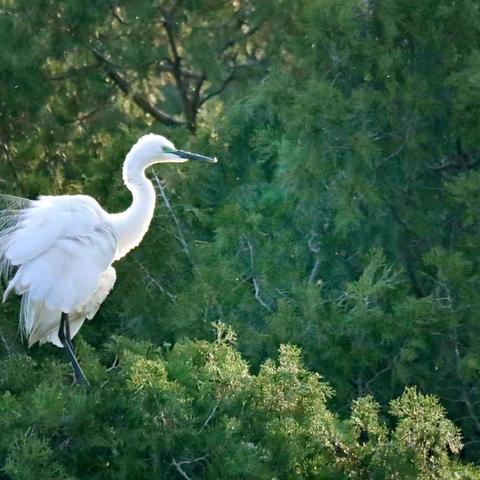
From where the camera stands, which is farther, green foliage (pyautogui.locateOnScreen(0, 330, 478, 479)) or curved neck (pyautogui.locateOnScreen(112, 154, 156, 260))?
curved neck (pyautogui.locateOnScreen(112, 154, 156, 260))

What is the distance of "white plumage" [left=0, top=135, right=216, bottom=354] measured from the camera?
670 cm

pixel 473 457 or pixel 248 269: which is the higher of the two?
pixel 248 269

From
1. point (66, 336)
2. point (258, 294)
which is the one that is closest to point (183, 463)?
point (66, 336)

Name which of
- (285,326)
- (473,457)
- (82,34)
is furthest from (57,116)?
(473,457)

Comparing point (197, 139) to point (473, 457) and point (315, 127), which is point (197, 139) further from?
point (473, 457)

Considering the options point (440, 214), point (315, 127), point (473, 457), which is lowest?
point (473, 457)

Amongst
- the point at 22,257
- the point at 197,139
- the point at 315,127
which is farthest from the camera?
the point at 197,139

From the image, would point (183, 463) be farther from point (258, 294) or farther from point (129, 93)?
point (129, 93)

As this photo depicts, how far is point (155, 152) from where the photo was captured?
7176 mm

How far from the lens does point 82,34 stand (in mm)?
9070

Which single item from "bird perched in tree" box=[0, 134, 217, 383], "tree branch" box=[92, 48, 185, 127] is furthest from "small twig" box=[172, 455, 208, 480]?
"tree branch" box=[92, 48, 185, 127]

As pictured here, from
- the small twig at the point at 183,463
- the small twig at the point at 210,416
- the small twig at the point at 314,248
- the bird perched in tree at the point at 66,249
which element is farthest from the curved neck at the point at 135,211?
the small twig at the point at 183,463

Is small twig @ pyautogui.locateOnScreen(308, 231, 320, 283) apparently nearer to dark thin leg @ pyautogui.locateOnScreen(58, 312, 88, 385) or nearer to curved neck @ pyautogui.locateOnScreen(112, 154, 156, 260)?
curved neck @ pyautogui.locateOnScreen(112, 154, 156, 260)

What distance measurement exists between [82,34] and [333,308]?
9.62ft
